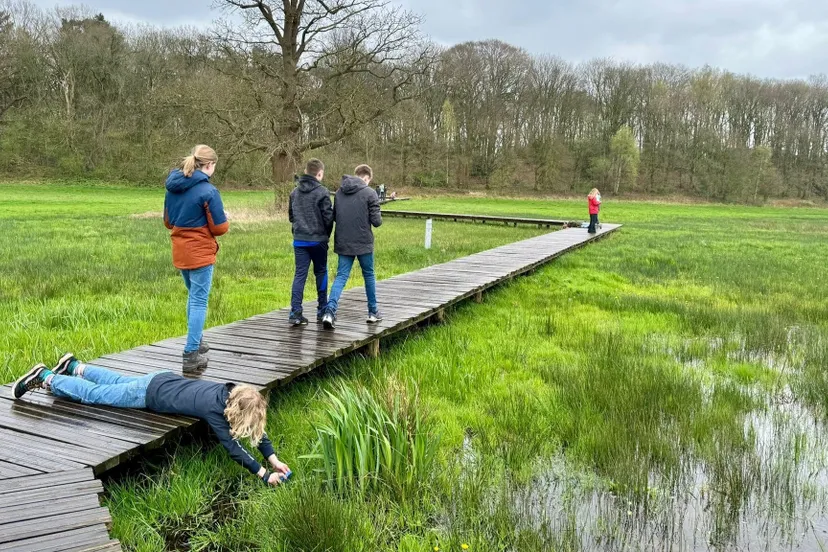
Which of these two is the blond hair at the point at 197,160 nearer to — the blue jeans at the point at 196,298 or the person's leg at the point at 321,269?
the blue jeans at the point at 196,298

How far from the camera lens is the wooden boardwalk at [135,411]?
2850 mm

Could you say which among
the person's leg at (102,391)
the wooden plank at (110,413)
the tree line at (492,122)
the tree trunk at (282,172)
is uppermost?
the tree line at (492,122)

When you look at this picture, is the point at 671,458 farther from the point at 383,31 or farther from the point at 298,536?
the point at 383,31

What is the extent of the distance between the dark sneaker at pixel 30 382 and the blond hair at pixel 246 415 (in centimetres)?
159

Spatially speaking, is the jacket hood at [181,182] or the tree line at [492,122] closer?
the jacket hood at [181,182]

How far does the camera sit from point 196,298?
15.1 ft

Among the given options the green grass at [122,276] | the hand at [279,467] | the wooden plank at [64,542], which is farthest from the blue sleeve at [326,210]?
the wooden plank at [64,542]

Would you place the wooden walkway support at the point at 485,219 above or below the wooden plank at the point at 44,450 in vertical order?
above

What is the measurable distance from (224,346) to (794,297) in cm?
897

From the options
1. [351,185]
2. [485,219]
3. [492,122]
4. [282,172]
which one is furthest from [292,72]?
[492,122]

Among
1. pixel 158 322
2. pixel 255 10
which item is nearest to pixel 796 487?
pixel 158 322

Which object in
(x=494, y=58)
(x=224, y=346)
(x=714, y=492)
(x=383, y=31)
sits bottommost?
(x=714, y=492)

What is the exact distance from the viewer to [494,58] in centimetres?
4991

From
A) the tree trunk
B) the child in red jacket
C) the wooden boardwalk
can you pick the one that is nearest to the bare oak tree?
the tree trunk
